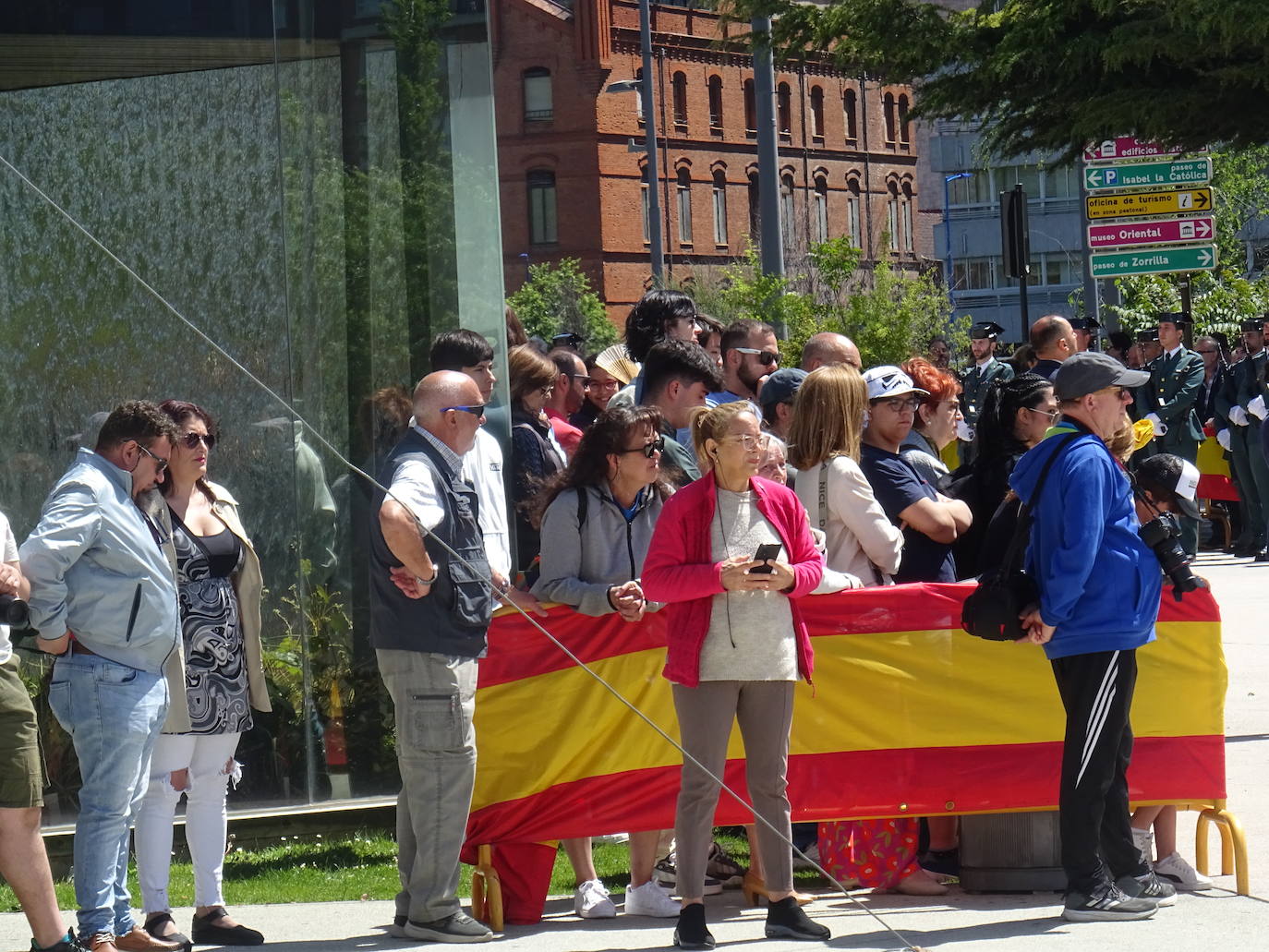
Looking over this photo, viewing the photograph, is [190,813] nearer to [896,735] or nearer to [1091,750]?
[896,735]

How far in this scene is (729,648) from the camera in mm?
6363

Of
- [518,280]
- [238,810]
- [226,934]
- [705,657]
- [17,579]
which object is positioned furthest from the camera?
[518,280]

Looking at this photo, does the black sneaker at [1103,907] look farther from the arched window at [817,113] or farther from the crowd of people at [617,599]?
the arched window at [817,113]

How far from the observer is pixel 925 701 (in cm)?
709

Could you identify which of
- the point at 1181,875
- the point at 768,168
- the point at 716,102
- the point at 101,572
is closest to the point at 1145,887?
A: the point at 1181,875

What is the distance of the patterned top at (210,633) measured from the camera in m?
6.92

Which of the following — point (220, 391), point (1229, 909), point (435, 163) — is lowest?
point (1229, 909)

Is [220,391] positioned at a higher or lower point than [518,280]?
lower

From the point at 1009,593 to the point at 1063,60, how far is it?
5109 millimetres

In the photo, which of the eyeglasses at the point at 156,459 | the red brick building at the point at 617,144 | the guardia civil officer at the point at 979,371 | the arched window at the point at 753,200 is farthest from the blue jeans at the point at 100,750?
the arched window at the point at 753,200

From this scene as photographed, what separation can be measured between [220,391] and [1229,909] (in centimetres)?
499

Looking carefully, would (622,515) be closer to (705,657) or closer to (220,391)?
(705,657)

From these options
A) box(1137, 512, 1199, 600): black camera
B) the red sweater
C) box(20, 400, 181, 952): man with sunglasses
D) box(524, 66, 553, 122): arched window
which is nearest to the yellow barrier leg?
the red sweater

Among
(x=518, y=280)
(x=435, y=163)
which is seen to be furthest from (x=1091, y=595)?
(x=518, y=280)
